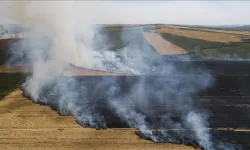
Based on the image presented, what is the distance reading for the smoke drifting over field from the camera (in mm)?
36969

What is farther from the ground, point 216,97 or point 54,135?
point 216,97

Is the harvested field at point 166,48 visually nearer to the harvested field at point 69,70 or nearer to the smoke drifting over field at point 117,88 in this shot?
the smoke drifting over field at point 117,88

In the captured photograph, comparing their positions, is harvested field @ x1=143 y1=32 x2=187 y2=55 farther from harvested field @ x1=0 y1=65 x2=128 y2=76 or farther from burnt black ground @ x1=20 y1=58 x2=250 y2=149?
harvested field @ x1=0 y1=65 x2=128 y2=76

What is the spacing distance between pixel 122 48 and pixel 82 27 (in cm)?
1406

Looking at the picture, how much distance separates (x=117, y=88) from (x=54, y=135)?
18918 millimetres

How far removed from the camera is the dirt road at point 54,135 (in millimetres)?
31766

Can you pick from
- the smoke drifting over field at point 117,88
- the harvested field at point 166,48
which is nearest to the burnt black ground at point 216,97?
the smoke drifting over field at point 117,88

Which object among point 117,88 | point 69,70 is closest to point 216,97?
point 117,88

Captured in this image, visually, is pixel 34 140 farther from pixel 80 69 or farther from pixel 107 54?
pixel 107 54

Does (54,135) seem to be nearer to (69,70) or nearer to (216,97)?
(216,97)

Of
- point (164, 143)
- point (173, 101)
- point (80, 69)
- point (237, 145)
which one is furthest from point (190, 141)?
point (80, 69)

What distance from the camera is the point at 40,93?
48.4 metres

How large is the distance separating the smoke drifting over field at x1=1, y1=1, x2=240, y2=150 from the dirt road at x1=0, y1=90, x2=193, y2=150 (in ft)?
4.98

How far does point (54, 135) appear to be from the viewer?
1356 inches
